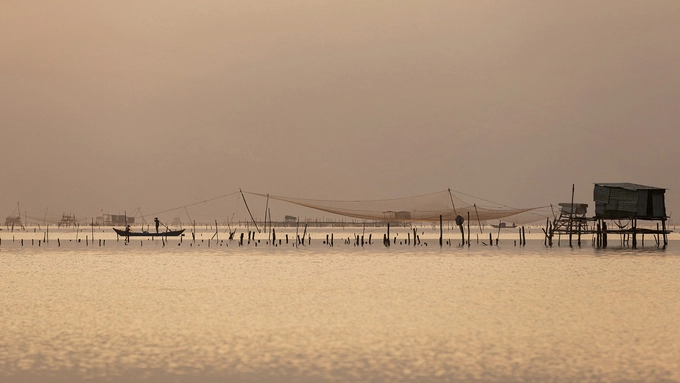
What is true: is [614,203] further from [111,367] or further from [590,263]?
[111,367]

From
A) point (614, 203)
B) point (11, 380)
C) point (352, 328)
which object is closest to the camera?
point (11, 380)

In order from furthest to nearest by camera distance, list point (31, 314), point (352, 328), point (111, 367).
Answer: point (31, 314) < point (352, 328) < point (111, 367)

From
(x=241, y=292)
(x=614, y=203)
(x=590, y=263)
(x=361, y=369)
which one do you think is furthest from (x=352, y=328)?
(x=614, y=203)

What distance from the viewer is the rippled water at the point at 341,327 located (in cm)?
912

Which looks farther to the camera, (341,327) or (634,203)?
(634,203)

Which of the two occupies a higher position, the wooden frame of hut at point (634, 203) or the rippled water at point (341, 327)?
the wooden frame of hut at point (634, 203)

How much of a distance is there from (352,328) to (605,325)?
4.24m

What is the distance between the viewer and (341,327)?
12.3m

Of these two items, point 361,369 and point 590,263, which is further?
point 590,263

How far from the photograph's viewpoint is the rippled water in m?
9.12

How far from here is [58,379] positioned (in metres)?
8.67

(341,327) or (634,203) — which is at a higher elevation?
(634,203)

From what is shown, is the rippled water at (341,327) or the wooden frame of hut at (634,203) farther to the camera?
the wooden frame of hut at (634,203)

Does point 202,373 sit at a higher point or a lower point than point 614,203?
lower
